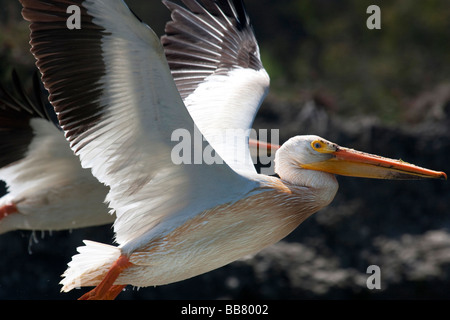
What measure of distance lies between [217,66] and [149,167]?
1.47 m

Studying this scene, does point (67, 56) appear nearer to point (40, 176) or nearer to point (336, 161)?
point (336, 161)

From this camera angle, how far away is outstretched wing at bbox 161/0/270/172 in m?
4.40

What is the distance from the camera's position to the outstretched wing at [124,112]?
129 inches

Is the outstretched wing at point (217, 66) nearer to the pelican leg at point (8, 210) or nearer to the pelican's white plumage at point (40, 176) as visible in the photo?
the pelican's white plumage at point (40, 176)

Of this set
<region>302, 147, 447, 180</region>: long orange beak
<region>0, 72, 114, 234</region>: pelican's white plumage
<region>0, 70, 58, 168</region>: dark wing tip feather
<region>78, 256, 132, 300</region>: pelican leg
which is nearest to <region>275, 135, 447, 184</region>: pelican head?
<region>302, 147, 447, 180</region>: long orange beak

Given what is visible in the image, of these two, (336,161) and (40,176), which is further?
(40,176)

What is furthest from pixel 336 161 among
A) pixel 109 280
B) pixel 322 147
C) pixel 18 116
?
pixel 18 116

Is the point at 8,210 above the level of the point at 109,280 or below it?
below

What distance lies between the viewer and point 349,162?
12.8 feet

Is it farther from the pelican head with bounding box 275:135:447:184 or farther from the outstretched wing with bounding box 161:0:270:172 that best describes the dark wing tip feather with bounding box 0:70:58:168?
the pelican head with bounding box 275:135:447:184

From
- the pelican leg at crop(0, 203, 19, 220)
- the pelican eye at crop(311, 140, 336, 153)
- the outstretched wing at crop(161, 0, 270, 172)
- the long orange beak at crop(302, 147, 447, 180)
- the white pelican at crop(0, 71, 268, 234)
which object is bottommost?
the pelican leg at crop(0, 203, 19, 220)

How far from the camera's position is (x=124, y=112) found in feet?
11.3

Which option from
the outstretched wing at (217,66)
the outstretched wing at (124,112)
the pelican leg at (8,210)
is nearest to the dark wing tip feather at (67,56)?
the outstretched wing at (124,112)

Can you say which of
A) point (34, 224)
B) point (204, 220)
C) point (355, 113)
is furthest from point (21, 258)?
point (355, 113)
